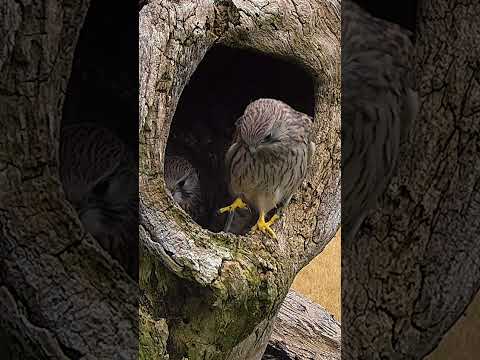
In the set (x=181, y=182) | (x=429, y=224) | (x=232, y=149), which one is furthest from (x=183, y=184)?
(x=429, y=224)

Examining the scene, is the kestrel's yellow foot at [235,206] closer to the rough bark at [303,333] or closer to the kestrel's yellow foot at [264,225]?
the kestrel's yellow foot at [264,225]

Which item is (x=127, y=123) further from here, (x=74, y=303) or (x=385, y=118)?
(x=385, y=118)

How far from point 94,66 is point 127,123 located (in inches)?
4.5

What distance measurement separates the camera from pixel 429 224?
152 centimetres

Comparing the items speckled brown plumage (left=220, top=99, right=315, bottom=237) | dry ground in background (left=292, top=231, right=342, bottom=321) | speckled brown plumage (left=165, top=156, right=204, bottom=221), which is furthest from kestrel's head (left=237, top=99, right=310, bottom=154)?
dry ground in background (left=292, top=231, right=342, bottom=321)

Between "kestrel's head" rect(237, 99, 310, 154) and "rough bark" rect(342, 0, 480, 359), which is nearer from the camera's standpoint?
"kestrel's head" rect(237, 99, 310, 154)

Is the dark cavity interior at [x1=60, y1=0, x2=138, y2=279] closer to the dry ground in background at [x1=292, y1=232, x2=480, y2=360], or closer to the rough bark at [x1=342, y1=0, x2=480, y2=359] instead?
the dry ground in background at [x1=292, y1=232, x2=480, y2=360]

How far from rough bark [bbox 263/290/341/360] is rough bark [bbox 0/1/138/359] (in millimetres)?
277

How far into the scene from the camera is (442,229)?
1522mm

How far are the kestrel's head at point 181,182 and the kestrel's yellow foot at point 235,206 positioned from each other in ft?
0.17

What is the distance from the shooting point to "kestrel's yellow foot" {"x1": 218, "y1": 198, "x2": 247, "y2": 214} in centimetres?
129

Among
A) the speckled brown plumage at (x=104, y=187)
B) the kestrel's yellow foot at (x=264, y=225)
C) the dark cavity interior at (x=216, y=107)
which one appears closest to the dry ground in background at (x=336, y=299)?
the kestrel's yellow foot at (x=264, y=225)

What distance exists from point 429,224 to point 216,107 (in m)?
0.53

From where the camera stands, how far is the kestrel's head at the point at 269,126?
1307mm
